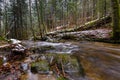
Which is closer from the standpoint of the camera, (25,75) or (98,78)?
(98,78)

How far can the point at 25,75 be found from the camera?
5.61 meters

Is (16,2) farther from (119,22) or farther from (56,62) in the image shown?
(56,62)

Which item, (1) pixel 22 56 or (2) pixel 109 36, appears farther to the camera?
(2) pixel 109 36

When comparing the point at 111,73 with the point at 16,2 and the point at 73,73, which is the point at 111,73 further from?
the point at 16,2

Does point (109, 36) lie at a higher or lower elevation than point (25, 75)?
higher

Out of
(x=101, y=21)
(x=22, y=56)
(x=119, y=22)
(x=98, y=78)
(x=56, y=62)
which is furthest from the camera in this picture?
(x=101, y=21)

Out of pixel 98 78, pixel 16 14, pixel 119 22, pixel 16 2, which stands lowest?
pixel 98 78

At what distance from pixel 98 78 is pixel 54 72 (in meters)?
1.42

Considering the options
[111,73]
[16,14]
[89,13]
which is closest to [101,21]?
[111,73]

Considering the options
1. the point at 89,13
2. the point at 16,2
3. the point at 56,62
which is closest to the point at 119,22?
the point at 56,62

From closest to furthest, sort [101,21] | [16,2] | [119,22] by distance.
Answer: [119,22], [101,21], [16,2]

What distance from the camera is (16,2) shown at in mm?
32906

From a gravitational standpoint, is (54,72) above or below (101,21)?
below

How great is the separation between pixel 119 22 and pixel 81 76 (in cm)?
681
